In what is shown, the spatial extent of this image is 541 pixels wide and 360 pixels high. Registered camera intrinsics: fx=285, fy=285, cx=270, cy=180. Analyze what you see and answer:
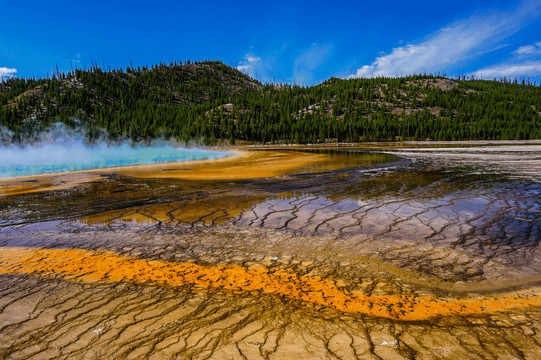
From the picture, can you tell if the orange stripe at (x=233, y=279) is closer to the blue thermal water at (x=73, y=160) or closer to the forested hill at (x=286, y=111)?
the blue thermal water at (x=73, y=160)

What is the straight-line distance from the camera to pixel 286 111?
143 m

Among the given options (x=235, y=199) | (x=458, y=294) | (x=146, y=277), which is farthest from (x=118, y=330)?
(x=235, y=199)

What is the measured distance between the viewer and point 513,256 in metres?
5.00

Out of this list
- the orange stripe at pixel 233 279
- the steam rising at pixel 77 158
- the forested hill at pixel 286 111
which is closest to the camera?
the orange stripe at pixel 233 279

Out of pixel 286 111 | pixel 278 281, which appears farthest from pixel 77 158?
pixel 286 111

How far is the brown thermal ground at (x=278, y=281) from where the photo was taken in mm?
3016

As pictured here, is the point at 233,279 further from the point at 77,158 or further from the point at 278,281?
the point at 77,158

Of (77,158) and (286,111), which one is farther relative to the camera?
(286,111)

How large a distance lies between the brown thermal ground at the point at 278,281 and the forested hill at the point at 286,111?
91493 mm

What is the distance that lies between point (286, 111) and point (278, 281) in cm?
14325

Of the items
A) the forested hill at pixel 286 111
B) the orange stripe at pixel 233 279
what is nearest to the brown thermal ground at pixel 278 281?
the orange stripe at pixel 233 279

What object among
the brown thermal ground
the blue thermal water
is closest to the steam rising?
the blue thermal water

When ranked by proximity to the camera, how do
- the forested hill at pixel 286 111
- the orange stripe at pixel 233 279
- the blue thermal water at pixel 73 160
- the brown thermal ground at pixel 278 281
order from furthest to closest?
the forested hill at pixel 286 111 < the blue thermal water at pixel 73 160 < the orange stripe at pixel 233 279 < the brown thermal ground at pixel 278 281

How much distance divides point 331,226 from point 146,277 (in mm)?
4375
